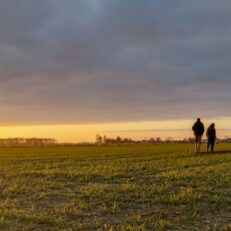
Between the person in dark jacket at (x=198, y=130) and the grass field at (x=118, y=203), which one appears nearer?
the grass field at (x=118, y=203)

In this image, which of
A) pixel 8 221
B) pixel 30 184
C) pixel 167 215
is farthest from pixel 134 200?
pixel 30 184

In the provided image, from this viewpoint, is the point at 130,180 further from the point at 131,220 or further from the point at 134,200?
the point at 131,220

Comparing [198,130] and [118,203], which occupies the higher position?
[198,130]

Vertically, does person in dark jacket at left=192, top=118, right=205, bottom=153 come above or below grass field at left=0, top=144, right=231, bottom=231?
above

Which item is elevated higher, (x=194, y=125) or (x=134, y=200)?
(x=194, y=125)

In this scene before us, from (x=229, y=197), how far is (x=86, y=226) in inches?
189

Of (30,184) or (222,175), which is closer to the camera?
(30,184)

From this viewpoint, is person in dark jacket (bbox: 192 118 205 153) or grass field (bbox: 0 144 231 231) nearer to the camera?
grass field (bbox: 0 144 231 231)

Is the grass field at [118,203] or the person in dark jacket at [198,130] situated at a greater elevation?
the person in dark jacket at [198,130]

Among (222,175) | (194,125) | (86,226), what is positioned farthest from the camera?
(194,125)

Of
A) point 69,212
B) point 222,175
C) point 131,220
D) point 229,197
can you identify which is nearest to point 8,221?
point 69,212

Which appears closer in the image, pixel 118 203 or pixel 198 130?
pixel 118 203

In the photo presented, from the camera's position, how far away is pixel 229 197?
40.5 feet

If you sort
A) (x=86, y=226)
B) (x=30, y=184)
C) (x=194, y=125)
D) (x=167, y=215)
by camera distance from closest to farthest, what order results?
1. (x=86, y=226)
2. (x=167, y=215)
3. (x=30, y=184)
4. (x=194, y=125)
